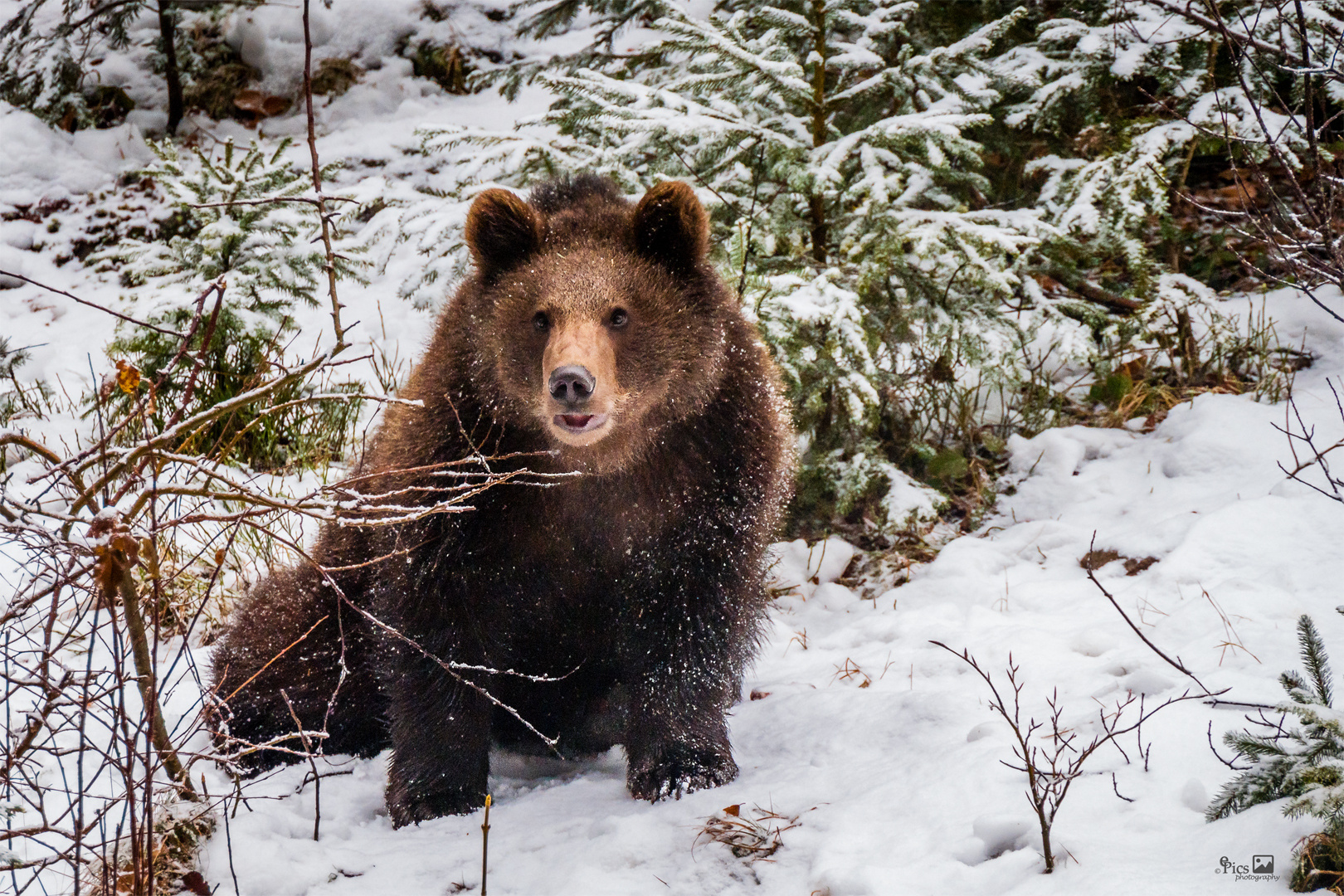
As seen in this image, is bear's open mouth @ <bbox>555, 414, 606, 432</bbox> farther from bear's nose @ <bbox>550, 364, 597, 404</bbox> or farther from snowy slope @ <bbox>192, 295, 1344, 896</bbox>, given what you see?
snowy slope @ <bbox>192, 295, 1344, 896</bbox>

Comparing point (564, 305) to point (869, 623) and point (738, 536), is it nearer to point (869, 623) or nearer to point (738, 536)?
point (738, 536)

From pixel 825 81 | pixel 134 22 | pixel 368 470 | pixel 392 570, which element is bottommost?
pixel 392 570

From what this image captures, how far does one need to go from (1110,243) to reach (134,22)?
31.9 ft

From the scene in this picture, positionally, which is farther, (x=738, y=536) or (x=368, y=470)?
(x=368, y=470)

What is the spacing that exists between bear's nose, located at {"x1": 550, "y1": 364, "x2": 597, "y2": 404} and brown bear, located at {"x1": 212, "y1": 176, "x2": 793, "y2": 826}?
0.46ft

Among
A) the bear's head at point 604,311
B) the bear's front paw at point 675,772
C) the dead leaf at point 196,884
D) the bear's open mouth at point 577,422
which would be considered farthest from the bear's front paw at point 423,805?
the bear's open mouth at point 577,422

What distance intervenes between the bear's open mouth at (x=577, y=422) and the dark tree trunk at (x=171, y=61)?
8.62 m

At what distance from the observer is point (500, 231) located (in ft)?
10.6

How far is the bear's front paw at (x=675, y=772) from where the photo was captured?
330 cm

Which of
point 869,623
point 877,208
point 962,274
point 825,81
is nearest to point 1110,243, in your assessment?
point 962,274

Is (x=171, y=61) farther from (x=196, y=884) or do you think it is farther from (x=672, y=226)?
(x=196, y=884)

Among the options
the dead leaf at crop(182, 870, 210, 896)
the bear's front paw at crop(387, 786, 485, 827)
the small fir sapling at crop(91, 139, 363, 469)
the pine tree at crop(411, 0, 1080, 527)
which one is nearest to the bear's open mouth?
the bear's front paw at crop(387, 786, 485, 827)

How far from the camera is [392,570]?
320 centimetres
